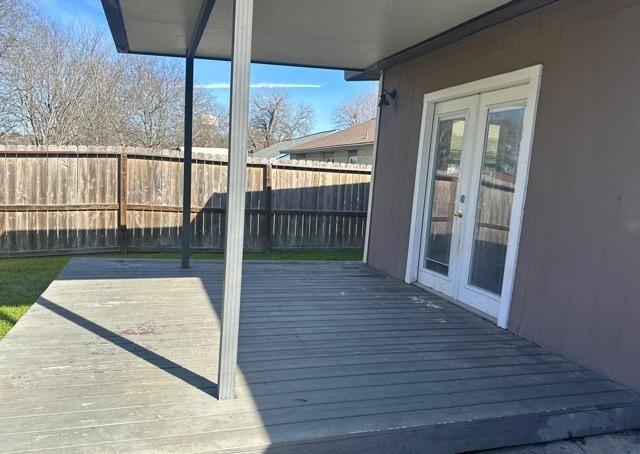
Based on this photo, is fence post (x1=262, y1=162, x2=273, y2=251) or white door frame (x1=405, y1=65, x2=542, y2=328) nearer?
white door frame (x1=405, y1=65, x2=542, y2=328)

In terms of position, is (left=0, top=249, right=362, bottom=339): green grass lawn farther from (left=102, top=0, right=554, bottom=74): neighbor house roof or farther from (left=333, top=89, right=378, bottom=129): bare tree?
(left=333, top=89, right=378, bottom=129): bare tree

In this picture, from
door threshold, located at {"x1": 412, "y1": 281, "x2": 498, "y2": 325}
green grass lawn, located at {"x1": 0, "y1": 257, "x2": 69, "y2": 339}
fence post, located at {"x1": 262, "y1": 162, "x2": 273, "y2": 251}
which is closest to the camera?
door threshold, located at {"x1": 412, "y1": 281, "x2": 498, "y2": 325}

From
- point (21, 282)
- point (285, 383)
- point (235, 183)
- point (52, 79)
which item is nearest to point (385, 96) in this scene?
point (235, 183)

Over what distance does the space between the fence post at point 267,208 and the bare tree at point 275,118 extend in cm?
2345

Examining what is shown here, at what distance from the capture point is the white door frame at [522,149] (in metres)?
3.32

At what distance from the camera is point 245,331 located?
3.15 m

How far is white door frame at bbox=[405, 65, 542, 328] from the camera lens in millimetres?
3320

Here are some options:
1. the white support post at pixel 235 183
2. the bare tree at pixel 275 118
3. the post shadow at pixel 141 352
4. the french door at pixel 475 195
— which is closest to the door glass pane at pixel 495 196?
the french door at pixel 475 195

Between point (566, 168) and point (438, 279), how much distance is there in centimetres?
184

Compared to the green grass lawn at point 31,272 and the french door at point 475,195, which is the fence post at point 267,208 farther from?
the french door at point 475,195

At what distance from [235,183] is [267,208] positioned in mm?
6328

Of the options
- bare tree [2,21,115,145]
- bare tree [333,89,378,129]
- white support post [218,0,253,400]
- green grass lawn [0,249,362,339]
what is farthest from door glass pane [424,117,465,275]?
bare tree [333,89,378,129]

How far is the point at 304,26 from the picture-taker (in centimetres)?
397

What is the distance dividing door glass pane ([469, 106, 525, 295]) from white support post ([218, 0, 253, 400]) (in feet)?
8.02
